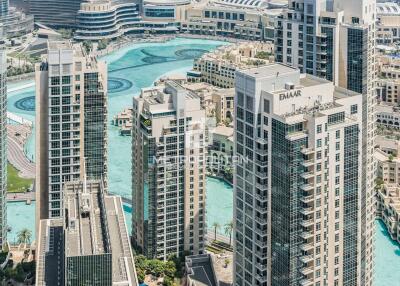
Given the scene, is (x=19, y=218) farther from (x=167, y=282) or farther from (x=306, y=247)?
(x=306, y=247)

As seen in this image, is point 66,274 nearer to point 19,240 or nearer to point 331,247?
point 331,247

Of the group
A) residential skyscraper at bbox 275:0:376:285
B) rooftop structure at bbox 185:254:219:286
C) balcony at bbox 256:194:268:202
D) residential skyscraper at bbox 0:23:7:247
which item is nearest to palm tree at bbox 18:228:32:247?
residential skyscraper at bbox 0:23:7:247

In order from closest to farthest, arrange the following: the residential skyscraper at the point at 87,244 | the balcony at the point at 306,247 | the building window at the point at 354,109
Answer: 1. the residential skyscraper at the point at 87,244
2. the balcony at the point at 306,247
3. the building window at the point at 354,109

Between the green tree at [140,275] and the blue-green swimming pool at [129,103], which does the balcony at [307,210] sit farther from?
the blue-green swimming pool at [129,103]

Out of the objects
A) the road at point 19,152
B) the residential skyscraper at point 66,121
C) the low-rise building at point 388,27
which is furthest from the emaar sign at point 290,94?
the low-rise building at point 388,27

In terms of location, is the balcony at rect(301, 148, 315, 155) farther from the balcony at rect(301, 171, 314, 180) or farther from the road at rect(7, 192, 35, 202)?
the road at rect(7, 192, 35, 202)

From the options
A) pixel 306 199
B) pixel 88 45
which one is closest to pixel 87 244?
pixel 306 199
